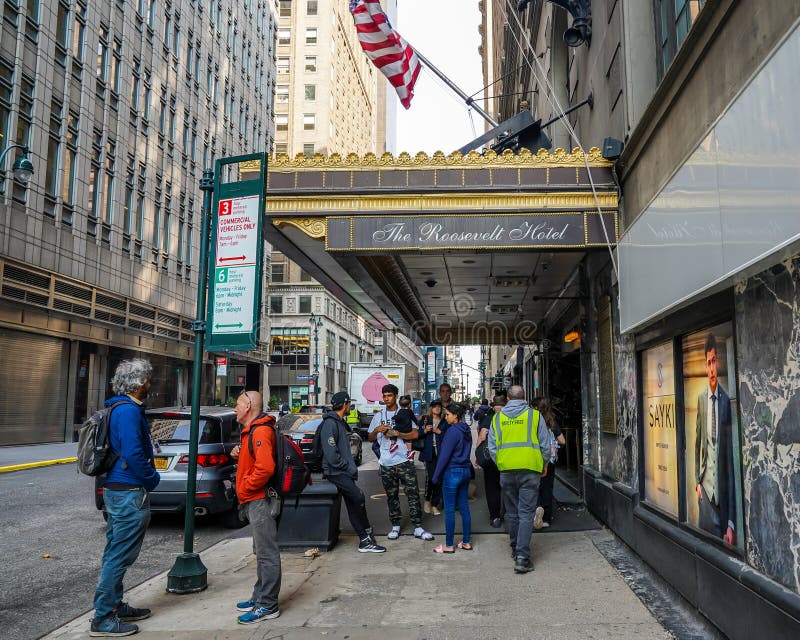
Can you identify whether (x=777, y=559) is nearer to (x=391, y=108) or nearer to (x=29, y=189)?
(x=29, y=189)

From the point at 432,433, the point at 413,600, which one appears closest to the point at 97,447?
the point at 413,600

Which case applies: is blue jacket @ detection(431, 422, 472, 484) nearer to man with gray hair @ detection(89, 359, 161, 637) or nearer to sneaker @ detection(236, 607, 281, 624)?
sneaker @ detection(236, 607, 281, 624)

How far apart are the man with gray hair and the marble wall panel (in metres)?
4.54

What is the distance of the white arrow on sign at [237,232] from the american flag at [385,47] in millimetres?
4178

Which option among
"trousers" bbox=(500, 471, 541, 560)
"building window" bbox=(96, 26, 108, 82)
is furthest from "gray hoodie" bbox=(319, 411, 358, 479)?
"building window" bbox=(96, 26, 108, 82)

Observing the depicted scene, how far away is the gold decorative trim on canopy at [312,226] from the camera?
9383 mm

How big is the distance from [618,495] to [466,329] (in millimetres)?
13976

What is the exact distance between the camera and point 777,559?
163 inches

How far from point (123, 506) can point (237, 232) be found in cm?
304


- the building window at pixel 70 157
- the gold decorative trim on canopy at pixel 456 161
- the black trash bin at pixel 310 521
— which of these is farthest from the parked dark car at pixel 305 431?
the building window at pixel 70 157

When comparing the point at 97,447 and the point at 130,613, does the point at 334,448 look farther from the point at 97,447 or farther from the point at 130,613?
the point at 97,447

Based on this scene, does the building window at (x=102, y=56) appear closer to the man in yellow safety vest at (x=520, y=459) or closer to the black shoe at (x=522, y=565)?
the man in yellow safety vest at (x=520, y=459)

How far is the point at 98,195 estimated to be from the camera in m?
29.3

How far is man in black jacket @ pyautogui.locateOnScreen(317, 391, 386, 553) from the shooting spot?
7.85 m
